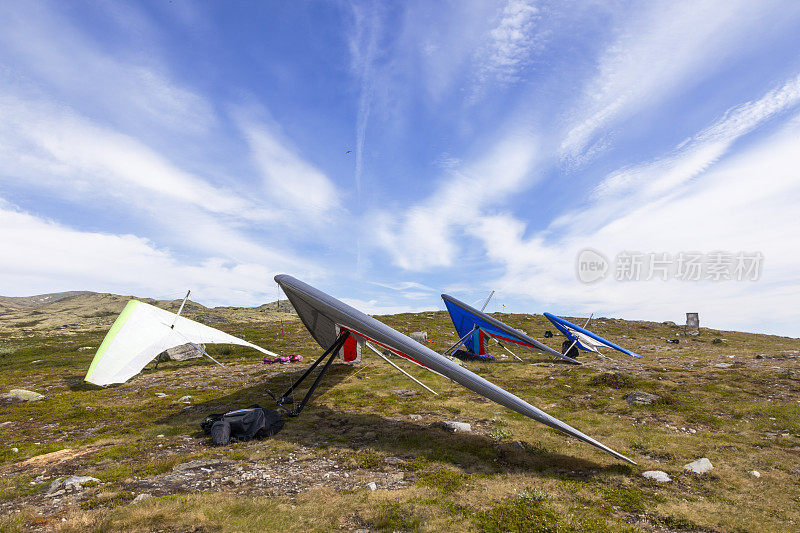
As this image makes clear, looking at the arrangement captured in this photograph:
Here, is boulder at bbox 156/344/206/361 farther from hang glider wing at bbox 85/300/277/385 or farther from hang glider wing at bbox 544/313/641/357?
hang glider wing at bbox 544/313/641/357

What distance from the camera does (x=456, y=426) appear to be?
10.6 metres

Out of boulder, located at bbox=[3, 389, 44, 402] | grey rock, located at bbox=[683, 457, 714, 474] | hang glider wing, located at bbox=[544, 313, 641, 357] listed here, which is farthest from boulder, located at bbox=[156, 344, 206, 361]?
hang glider wing, located at bbox=[544, 313, 641, 357]

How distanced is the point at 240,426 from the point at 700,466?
12.3 metres

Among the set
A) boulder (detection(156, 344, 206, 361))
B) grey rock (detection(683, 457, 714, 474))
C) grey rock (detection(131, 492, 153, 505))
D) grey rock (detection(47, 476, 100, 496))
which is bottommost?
boulder (detection(156, 344, 206, 361))

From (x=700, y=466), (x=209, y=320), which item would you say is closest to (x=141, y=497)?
(x=700, y=466)

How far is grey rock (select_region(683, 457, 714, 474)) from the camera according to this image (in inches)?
303

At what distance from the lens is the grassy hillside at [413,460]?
5898 millimetres

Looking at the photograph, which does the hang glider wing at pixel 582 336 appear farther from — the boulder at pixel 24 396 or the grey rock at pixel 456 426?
the boulder at pixel 24 396

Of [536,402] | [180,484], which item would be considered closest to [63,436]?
[180,484]

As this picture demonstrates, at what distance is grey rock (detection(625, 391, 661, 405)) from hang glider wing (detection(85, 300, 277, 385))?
21197 millimetres

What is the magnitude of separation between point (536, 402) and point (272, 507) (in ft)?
39.5

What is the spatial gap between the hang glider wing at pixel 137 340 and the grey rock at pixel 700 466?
831 inches

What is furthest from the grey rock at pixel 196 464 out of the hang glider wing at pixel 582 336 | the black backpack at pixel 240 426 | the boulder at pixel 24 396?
the hang glider wing at pixel 582 336

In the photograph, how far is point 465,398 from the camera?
1448cm
